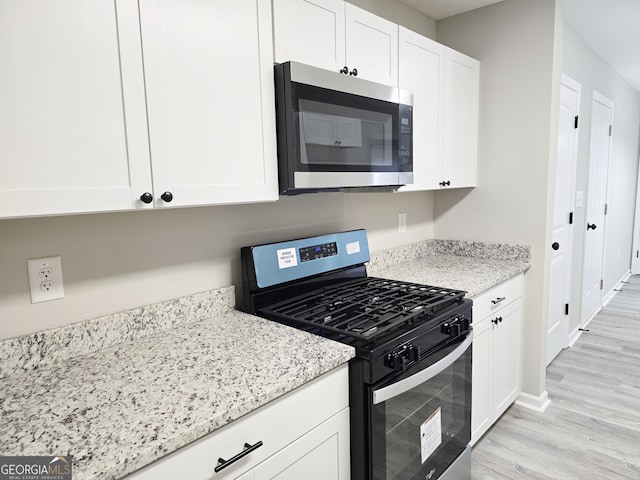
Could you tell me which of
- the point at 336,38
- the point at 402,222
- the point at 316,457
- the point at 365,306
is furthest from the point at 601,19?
the point at 316,457

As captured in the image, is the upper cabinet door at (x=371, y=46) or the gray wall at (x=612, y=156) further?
the gray wall at (x=612, y=156)

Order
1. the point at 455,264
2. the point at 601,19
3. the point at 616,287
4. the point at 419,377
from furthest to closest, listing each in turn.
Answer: the point at 616,287 → the point at 601,19 → the point at 455,264 → the point at 419,377

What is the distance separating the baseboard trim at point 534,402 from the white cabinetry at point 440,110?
1.37 metres

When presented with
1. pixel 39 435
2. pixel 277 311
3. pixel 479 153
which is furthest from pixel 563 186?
pixel 39 435

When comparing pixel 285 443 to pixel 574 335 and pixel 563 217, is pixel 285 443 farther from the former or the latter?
pixel 574 335

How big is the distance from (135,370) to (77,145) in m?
0.62

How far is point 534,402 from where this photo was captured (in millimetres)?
2621

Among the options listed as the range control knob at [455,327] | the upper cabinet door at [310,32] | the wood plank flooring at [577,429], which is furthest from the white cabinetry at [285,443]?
the wood plank flooring at [577,429]

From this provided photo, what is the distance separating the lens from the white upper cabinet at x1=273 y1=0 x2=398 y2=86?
147 cm

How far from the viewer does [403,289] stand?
1.92 metres

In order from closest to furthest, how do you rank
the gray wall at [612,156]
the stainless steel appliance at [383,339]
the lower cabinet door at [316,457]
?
the lower cabinet door at [316,457] → the stainless steel appliance at [383,339] → the gray wall at [612,156]

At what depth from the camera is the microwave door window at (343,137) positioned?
1.48 metres

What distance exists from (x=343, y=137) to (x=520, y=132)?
4.70 ft

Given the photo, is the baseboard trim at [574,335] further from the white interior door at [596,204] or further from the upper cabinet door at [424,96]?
the upper cabinet door at [424,96]
